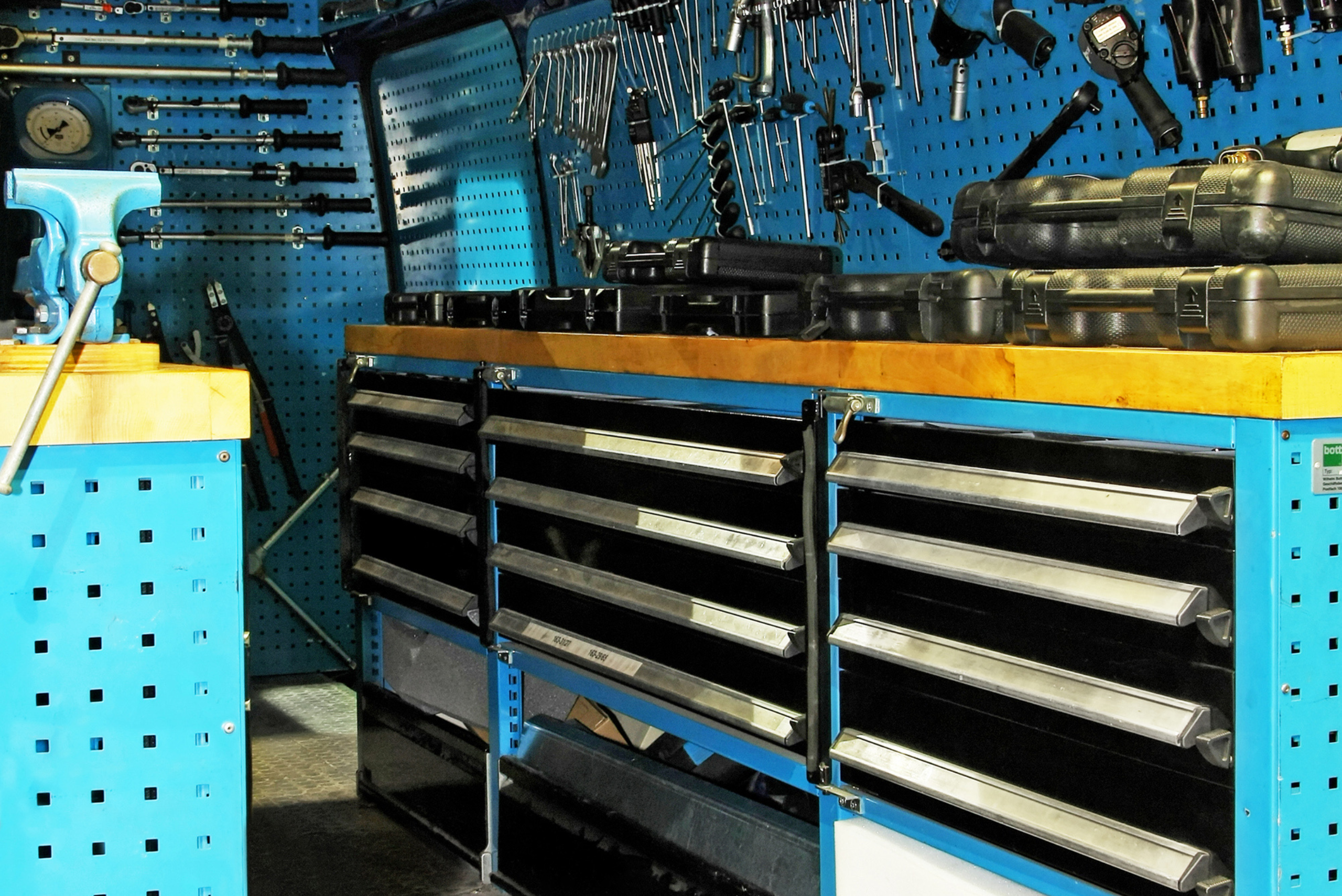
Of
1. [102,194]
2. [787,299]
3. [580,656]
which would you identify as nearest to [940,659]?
[787,299]

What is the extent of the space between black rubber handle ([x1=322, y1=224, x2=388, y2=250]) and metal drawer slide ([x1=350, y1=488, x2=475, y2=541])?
1708mm

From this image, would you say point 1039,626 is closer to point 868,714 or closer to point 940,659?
point 940,659

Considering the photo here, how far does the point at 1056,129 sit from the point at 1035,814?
1.23 m

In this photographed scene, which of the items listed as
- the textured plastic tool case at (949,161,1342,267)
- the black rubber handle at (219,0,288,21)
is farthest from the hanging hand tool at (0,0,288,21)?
the textured plastic tool case at (949,161,1342,267)

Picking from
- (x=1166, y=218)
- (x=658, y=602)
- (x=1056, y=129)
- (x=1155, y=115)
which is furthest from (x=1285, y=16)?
(x=658, y=602)

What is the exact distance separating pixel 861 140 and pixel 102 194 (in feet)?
4.83

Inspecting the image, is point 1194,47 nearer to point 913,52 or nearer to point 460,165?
point 913,52

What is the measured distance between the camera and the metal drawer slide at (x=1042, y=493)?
4.52 ft

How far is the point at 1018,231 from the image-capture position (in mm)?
1825

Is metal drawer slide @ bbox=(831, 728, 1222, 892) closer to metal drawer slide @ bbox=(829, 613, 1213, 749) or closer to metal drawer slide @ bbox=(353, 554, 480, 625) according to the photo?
metal drawer slide @ bbox=(829, 613, 1213, 749)

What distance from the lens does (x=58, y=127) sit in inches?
180

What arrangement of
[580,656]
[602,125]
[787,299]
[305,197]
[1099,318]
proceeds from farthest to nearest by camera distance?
[305,197]
[602,125]
[580,656]
[787,299]
[1099,318]

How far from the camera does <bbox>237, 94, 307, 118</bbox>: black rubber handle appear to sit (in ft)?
15.5

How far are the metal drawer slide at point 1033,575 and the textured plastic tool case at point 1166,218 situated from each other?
358mm
